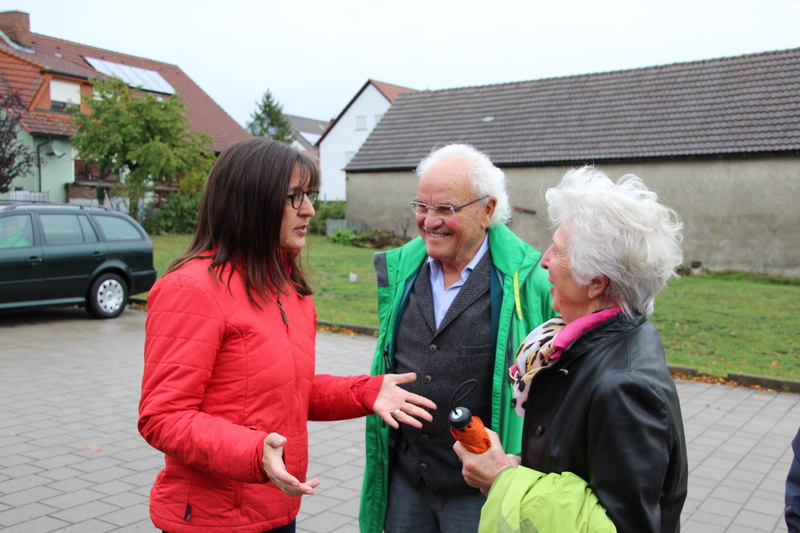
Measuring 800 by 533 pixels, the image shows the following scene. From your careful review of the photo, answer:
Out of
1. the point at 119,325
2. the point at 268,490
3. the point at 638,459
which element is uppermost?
the point at 638,459

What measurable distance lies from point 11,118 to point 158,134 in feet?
24.4

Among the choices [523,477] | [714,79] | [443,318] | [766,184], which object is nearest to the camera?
[523,477]

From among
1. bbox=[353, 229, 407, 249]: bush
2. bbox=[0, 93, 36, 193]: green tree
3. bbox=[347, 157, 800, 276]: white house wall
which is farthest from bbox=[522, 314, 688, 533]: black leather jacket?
bbox=[353, 229, 407, 249]: bush

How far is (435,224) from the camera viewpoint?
289cm

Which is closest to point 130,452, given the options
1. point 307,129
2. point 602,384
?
point 602,384

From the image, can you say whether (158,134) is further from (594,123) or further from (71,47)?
(594,123)

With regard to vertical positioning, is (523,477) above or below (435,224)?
below

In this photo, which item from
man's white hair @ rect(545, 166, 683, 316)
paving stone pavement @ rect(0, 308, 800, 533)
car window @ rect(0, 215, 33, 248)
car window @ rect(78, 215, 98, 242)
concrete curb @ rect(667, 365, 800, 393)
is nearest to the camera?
man's white hair @ rect(545, 166, 683, 316)

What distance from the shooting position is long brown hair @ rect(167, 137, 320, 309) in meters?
2.20

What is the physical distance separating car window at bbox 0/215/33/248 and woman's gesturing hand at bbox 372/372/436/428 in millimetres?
9938

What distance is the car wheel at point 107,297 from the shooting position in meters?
11.7

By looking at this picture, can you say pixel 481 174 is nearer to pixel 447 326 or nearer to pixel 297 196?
pixel 447 326

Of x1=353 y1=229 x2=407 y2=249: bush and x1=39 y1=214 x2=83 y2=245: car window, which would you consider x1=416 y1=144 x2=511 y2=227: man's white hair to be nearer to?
x1=39 y1=214 x2=83 y2=245: car window

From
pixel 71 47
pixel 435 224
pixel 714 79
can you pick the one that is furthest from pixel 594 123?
pixel 71 47
